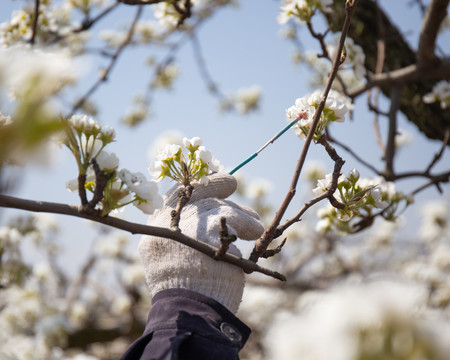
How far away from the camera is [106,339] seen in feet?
10.0

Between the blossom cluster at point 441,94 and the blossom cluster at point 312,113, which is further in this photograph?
the blossom cluster at point 441,94

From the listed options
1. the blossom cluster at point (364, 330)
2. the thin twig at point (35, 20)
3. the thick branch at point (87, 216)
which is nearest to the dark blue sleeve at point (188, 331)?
the thick branch at point (87, 216)

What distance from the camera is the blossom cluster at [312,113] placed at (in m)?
0.82

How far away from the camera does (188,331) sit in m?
0.76

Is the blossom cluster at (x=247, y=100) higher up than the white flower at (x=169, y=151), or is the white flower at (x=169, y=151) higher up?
the blossom cluster at (x=247, y=100)

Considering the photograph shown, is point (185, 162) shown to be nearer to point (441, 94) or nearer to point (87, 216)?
point (87, 216)

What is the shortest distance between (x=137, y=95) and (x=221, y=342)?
304cm

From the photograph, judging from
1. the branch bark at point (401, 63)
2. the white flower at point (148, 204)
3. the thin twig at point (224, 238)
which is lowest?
the thin twig at point (224, 238)

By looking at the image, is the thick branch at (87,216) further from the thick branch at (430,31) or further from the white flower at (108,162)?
the thick branch at (430,31)

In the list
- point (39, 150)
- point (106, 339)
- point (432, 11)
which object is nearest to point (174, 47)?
point (432, 11)

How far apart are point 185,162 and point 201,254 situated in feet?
0.53

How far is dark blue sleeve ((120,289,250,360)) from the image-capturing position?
0.74 meters

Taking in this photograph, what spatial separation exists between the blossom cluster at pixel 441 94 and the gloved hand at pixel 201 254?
969mm

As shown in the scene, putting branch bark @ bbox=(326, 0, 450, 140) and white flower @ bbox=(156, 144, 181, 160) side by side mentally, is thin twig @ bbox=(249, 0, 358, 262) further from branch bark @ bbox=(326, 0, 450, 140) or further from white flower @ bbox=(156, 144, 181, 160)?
branch bark @ bbox=(326, 0, 450, 140)
